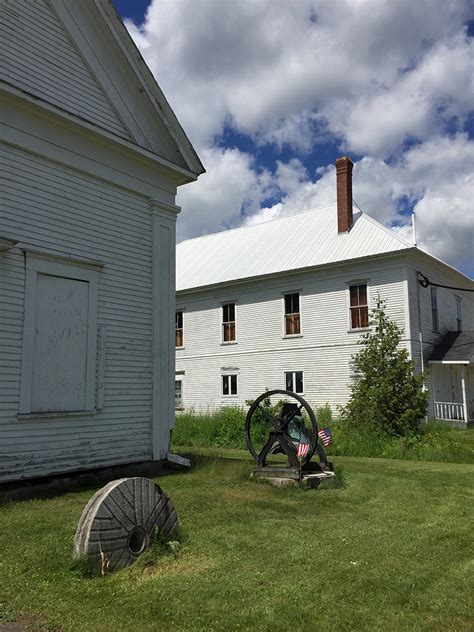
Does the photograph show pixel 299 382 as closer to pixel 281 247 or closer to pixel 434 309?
pixel 434 309

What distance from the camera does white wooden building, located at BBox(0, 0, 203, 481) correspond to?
8.98m

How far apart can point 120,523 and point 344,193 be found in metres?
21.7

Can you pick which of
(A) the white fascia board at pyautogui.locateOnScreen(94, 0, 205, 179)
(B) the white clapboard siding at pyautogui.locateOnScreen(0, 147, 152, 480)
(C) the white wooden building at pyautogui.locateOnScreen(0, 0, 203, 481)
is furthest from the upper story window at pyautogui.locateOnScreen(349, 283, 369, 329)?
(B) the white clapboard siding at pyautogui.locateOnScreen(0, 147, 152, 480)

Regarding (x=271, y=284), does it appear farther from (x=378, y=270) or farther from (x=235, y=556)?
(x=235, y=556)

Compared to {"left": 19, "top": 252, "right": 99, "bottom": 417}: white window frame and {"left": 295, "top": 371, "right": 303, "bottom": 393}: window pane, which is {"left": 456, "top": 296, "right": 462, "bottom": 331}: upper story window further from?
{"left": 19, "top": 252, "right": 99, "bottom": 417}: white window frame

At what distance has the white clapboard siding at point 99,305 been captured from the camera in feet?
28.9

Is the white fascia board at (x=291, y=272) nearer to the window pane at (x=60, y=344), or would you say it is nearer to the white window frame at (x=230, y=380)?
the white window frame at (x=230, y=380)

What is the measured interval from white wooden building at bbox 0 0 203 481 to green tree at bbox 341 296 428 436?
8.22 meters

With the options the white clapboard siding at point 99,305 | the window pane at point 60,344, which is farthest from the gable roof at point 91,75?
the window pane at point 60,344

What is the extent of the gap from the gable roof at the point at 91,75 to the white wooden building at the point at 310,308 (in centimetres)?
1230

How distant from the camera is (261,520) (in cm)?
689

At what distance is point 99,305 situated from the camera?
10.3m

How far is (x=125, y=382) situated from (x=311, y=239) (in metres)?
16.9

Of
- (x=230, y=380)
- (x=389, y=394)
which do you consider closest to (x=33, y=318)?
(x=389, y=394)
